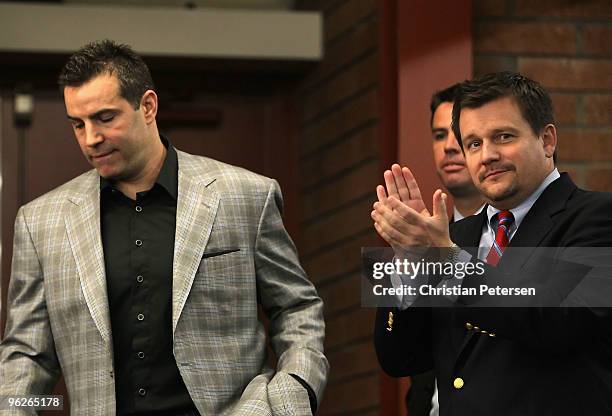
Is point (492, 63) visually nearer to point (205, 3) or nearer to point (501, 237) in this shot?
point (205, 3)

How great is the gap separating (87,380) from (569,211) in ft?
3.86

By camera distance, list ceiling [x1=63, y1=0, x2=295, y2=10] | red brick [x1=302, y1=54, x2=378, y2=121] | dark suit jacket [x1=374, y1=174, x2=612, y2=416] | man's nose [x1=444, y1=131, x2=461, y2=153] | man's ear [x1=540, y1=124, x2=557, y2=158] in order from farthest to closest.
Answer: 1. ceiling [x1=63, y1=0, x2=295, y2=10]
2. red brick [x1=302, y1=54, x2=378, y2=121]
3. man's nose [x1=444, y1=131, x2=461, y2=153]
4. man's ear [x1=540, y1=124, x2=557, y2=158]
5. dark suit jacket [x1=374, y1=174, x2=612, y2=416]

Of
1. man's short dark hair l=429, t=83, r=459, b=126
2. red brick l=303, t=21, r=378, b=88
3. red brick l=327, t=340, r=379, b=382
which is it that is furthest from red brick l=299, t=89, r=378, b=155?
red brick l=327, t=340, r=379, b=382

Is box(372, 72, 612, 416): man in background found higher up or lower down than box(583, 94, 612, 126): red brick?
lower down

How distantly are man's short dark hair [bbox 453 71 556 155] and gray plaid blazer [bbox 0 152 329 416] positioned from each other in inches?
26.8

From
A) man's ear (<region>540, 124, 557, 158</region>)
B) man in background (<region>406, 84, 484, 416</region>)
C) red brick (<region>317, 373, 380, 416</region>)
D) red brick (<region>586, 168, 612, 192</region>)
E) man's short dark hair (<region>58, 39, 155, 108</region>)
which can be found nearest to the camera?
man's ear (<region>540, 124, 557, 158</region>)

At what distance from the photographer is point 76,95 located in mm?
3230

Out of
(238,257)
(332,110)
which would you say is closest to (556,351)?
(238,257)

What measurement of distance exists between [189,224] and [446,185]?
0.94 metres

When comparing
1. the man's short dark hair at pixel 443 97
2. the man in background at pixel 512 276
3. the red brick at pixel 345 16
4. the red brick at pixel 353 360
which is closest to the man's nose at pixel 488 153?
the man in background at pixel 512 276

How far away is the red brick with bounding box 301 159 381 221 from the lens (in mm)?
4816

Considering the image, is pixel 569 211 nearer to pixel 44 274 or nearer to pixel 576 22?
pixel 44 274

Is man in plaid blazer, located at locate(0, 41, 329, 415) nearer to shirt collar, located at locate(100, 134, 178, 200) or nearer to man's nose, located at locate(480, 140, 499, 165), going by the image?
shirt collar, located at locate(100, 134, 178, 200)

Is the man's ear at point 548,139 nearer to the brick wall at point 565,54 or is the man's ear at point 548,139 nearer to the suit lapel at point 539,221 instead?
the suit lapel at point 539,221
